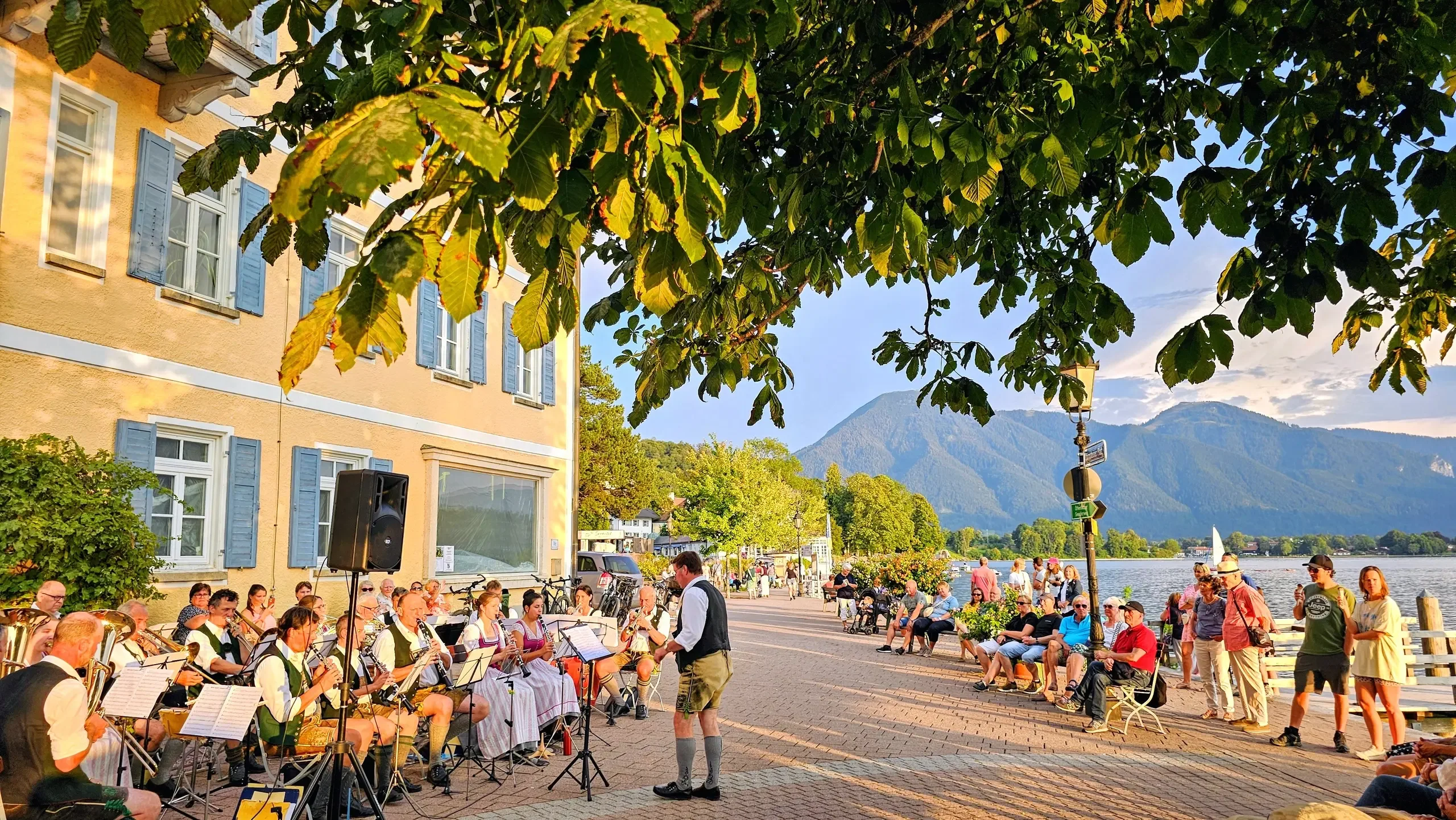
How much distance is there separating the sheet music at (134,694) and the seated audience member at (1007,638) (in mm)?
10148

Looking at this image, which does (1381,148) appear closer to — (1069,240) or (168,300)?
(1069,240)

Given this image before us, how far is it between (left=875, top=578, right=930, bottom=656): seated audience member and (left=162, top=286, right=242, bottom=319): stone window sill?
1277cm

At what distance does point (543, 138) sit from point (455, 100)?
10.6 inches

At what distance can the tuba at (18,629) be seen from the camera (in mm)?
6641

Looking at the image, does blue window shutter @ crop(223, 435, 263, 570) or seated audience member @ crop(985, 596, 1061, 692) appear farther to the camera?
seated audience member @ crop(985, 596, 1061, 692)

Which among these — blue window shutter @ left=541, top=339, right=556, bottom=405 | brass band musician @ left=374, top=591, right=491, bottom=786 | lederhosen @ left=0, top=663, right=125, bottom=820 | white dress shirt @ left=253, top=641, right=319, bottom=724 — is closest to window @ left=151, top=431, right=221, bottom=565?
brass band musician @ left=374, top=591, right=491, bottom=786

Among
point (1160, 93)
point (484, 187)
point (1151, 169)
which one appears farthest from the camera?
point (1151, 169)

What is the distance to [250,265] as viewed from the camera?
1158 centimetres

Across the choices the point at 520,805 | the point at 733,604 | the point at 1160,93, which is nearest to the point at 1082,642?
the point at 520,805

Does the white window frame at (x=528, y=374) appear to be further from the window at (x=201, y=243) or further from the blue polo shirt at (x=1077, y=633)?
the blue polo shirt at (x=1077, y=633)

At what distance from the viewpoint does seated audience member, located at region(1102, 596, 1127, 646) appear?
433 inches

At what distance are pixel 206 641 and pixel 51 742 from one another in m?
3.73

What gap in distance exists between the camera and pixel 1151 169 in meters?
4.64

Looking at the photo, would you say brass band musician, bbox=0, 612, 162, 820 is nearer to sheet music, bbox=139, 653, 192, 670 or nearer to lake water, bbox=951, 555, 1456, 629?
sheet music, bbox=139, 653, 192, 670
